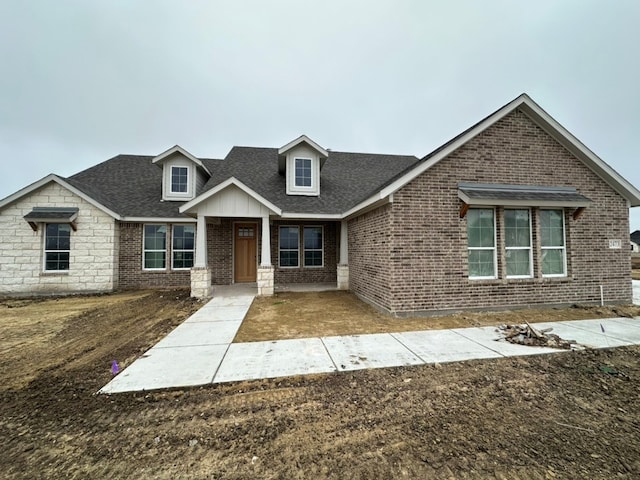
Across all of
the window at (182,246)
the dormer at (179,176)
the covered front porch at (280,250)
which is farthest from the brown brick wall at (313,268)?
the dormer at (179,176)

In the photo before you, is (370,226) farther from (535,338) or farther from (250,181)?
(250,181)

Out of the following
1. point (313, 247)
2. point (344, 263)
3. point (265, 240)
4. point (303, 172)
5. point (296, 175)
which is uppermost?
point (303, 172)

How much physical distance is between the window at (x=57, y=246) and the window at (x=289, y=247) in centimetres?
852

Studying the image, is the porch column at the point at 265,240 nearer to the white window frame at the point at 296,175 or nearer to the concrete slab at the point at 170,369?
the white window frame at the point at 296,175

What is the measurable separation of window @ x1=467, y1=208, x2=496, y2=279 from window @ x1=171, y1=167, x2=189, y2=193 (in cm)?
1161

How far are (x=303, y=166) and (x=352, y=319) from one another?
25.5 ft

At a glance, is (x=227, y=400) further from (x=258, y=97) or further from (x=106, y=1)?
(x=258, y=97)

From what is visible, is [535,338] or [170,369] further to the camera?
[535,338]

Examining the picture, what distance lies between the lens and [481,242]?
7.26 metres

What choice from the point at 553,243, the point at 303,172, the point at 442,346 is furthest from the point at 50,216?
the point at 553,243

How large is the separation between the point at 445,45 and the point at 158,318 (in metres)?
20.3

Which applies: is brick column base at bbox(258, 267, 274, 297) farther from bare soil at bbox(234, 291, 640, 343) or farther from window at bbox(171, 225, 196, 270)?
window at bbox(171, 225, 196, 270)

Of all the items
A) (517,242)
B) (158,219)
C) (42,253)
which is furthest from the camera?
(158,219)

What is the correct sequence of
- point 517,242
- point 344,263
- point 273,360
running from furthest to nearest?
point 344,263 < point 517,242 < point 273,360
